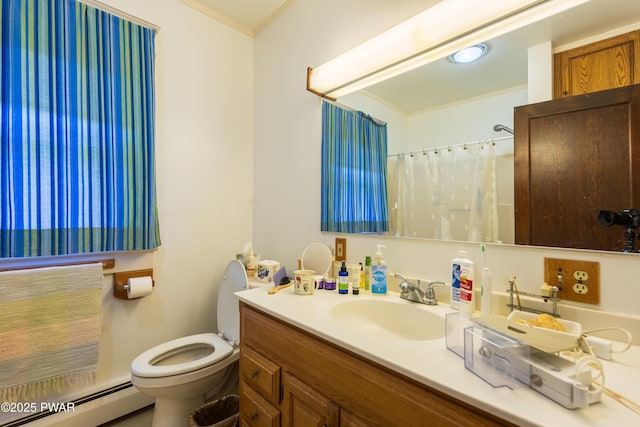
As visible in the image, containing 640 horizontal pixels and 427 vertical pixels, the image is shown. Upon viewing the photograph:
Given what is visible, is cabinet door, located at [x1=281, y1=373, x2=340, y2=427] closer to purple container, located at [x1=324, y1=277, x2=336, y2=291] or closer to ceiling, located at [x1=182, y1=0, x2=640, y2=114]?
purple container, located at [x1=324, y1=277, x2=336, y2=291]

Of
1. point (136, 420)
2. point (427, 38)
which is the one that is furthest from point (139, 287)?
point (427, 38)

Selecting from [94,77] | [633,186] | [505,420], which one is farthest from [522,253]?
[94,77]

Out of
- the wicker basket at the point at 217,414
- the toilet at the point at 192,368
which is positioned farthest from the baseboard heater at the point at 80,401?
the wicker basket at the point at 217,414

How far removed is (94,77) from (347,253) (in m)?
1.61

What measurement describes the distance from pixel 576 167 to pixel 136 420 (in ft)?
7.71

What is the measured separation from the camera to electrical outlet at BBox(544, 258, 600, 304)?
820mm

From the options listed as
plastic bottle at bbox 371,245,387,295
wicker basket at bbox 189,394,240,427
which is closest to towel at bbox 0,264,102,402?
wicker basket at bbox 189,394,240,427

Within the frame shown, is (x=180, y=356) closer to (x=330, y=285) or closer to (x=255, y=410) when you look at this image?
(x=255, y=410)

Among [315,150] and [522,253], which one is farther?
[315,150]

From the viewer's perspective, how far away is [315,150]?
1681mm

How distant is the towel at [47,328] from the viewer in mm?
1217

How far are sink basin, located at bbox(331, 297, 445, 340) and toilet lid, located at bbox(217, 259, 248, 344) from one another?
66cm

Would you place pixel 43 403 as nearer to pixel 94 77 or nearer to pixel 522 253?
pixel 94 77

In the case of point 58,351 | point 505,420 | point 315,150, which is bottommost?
point 58,351
